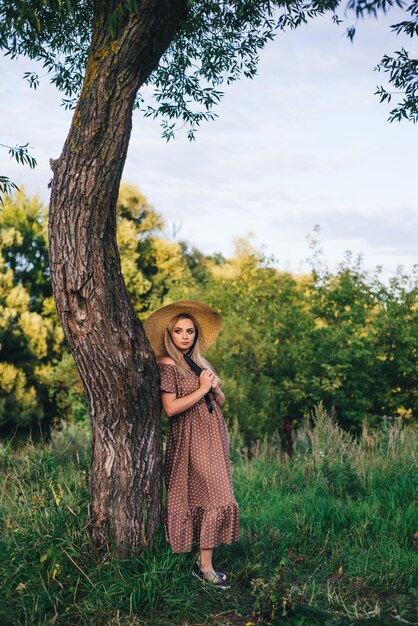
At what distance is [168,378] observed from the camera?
4.48 m

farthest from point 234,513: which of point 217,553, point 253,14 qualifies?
point 253,14

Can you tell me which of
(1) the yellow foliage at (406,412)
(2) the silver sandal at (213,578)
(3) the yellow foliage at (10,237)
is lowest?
(1) the yellow foliage at (406,412)

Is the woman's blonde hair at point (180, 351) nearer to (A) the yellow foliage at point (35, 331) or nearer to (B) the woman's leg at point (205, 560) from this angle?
(B) the woman's leg at point (205, 560)

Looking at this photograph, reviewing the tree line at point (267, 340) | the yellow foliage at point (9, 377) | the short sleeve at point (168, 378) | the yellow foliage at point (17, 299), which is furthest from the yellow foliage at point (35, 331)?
the short sleeve at point (168, 378)

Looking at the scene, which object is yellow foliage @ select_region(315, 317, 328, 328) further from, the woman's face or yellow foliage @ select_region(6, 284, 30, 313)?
the woman's face

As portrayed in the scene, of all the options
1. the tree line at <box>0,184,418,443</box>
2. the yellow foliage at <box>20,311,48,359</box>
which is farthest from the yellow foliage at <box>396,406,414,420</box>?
the yellow foliage at <box>20,311,48,359</box>

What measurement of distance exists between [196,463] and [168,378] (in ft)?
1.93

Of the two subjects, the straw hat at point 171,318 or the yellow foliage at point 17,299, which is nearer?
the straw hat at point 171,318

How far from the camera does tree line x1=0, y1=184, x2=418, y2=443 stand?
52.4 ft

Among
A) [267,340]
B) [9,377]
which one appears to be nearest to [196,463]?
[267,340]

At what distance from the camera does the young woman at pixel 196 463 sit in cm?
430

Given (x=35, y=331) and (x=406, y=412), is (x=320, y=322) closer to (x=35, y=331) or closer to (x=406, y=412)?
(x=406, y=412)

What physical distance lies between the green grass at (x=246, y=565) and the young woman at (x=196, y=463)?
0.16 metres

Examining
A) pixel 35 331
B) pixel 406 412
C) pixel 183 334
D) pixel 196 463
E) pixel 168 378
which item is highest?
pixel 183 334
